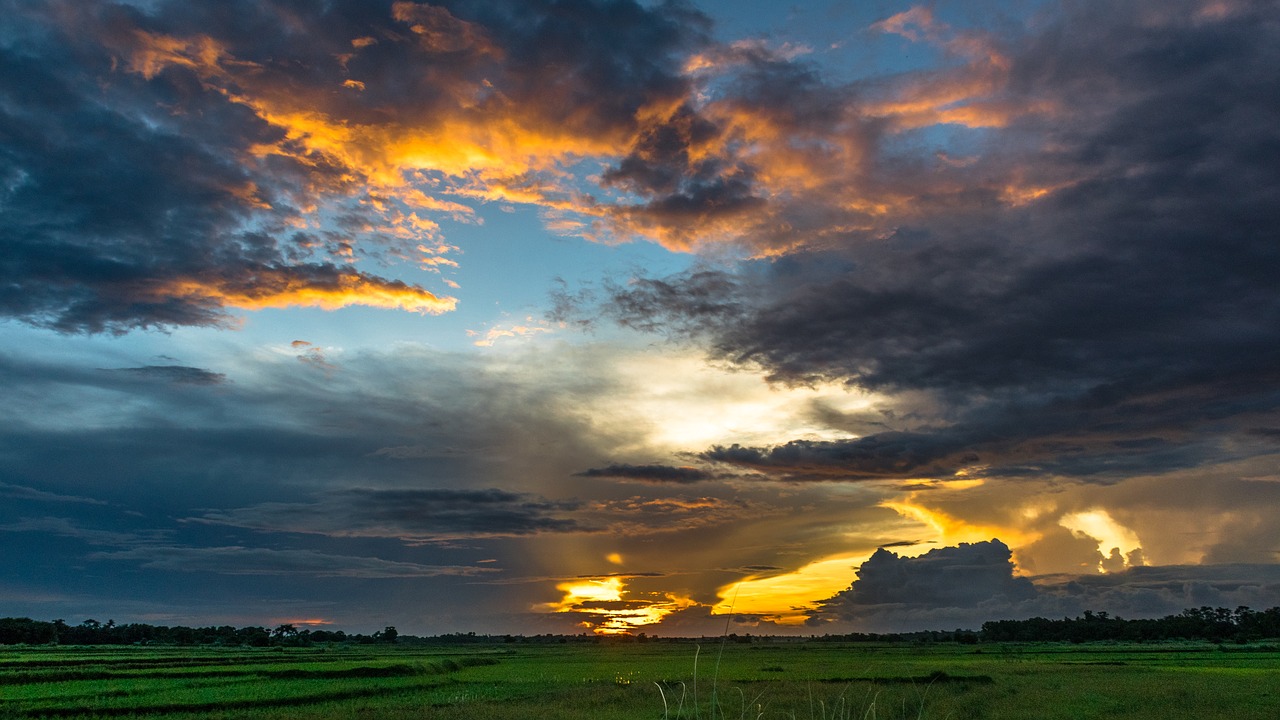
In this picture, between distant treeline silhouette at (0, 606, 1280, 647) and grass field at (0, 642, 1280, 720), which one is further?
distant treeline silhouette at (0, 606, 1280, 647)

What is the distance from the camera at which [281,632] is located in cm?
12138

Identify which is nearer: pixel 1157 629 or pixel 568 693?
pixel 568 693

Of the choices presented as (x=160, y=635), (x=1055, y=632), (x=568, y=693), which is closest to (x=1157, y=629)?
(x=1055, y=632)

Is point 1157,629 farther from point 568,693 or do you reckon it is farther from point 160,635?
point 160,635

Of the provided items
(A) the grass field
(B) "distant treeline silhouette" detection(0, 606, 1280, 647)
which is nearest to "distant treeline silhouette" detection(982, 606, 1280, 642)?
(B) "distant treeline silhouette" detection(0, 606, 1280, 647)

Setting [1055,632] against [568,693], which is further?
[1055,632]

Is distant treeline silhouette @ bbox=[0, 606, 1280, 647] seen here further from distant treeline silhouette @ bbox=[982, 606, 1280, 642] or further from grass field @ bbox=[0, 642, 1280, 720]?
grass field @ bbox=[0, 642, 1280, 720]

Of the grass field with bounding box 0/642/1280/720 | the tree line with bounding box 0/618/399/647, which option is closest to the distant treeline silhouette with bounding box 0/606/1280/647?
the tree line with bounding box 0/618/399/647

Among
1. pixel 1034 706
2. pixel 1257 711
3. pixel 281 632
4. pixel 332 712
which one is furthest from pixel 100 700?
pixel 281 632

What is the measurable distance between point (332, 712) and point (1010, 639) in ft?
446

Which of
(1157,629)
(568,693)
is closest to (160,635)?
(568,693)

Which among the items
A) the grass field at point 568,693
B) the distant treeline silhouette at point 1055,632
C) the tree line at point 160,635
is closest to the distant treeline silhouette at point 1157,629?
the distant treeline silhouette at point 1055,632

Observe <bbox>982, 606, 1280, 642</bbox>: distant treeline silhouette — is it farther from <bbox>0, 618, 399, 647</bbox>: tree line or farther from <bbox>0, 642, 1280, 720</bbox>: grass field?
<bbox>0, 618, 399, 647</bbox>: tree line

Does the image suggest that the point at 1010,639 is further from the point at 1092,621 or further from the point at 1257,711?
the point at 1257,711
